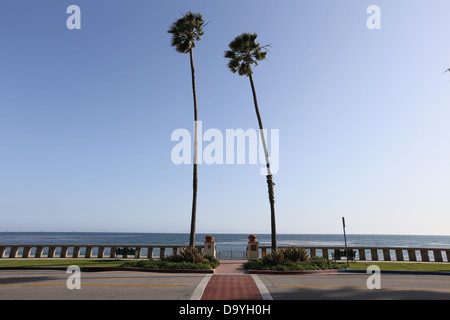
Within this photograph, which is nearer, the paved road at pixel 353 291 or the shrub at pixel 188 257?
the paved road at pixel 353 291

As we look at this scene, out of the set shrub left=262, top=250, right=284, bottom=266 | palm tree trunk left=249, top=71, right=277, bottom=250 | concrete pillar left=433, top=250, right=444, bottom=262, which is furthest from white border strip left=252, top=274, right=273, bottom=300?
concrete pillar left=433, top=250, right=444, bottom=262

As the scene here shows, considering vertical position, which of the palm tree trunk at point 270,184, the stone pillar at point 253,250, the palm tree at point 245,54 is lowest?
the stone pillar at point 253,250

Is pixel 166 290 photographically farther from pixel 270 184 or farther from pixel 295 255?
pixel 270 184

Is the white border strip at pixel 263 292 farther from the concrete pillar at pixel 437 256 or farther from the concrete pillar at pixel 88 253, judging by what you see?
the concrete pillar at pixel 437 256

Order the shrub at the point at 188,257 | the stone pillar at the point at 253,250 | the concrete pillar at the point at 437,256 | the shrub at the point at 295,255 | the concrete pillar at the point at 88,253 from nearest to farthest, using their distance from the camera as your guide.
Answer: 1. the shrub at the point at 188,257
2. the shrub at the point at 295,255
3. the stone pillar at the point at 253,250
4. the concrete pillar at the point at 437,256
5. the concrete pillar at the point at 88,253

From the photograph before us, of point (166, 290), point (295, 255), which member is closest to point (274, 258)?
point (295, 255)

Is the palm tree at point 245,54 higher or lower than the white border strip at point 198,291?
higher

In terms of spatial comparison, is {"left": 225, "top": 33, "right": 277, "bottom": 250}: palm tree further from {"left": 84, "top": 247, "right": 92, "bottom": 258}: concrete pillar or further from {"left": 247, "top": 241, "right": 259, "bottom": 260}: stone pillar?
{"left": 84, "top": 247, "right": 92, "bottom": 258}: concrete pillar

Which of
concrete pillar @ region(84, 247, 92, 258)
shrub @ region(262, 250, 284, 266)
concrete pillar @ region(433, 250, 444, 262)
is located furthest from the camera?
concrete pillar @ region(84, 247, 92, 258)

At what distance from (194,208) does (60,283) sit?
34.1 ft

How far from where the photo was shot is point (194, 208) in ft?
67.4

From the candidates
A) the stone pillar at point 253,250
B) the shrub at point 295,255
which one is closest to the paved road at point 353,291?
the shrub at point 295,255
